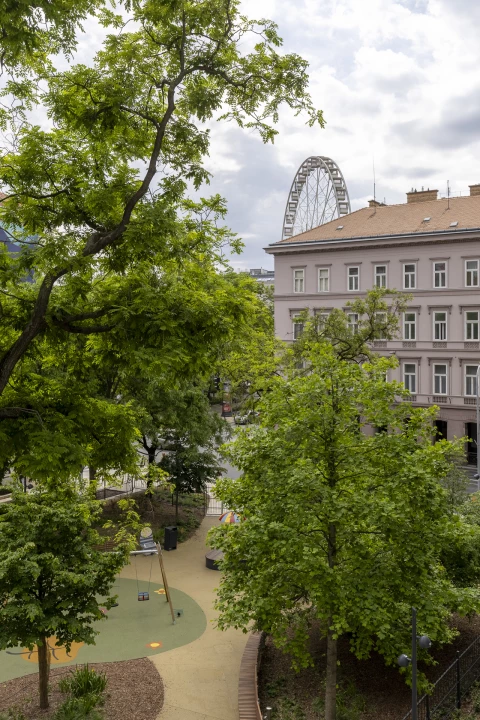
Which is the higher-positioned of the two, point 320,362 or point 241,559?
point 320,362

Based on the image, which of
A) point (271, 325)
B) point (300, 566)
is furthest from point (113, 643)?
point (271, 325)

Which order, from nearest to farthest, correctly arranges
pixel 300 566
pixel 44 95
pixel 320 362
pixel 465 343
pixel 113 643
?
pixel 44 95, pixel 300 566, pixel 320 362, pixel 113 643, pixel 465 343

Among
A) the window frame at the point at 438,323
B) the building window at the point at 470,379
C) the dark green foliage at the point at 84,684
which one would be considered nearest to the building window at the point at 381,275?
the window frame at the point at 438,323

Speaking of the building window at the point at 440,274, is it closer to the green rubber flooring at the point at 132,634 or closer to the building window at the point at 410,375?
the building window at the point at 410,375

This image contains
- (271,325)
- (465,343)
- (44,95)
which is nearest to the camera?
(44,95)

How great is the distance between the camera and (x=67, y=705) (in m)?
12.7

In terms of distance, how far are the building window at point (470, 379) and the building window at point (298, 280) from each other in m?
12.7

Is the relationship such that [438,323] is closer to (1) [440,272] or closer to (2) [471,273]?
(1) [440,272]

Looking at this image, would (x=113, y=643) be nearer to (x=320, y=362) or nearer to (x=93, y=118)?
(x=320, y=362)

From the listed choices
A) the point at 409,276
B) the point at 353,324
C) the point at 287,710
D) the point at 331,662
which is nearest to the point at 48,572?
the point at 287,710

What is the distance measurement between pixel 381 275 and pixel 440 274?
3934 millimetres

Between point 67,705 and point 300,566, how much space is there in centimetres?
588

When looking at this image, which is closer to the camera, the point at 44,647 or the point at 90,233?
the point at 90,233

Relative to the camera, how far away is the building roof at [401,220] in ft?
134
